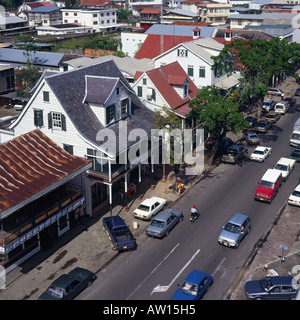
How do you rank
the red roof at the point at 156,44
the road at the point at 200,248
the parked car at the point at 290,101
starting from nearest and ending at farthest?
the road at the point at 200,248, the parked car at the point at 290,101, the red roof at the point at 156,44

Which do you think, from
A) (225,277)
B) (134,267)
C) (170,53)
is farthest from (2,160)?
(170,53)

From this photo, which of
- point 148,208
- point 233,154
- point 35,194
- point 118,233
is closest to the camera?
point 35,194

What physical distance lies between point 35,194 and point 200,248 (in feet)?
51.7

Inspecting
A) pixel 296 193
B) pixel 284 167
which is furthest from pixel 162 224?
pixel 284 167

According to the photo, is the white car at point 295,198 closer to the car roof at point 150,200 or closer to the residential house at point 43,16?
the car roof at point 150,200

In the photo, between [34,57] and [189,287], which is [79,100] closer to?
[189,287]

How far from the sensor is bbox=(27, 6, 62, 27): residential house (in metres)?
175

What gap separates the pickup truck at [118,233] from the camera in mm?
37781

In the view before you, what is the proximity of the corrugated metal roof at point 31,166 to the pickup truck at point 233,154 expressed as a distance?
882 inches

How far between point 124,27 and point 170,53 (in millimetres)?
115387

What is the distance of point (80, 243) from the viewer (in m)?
39.3

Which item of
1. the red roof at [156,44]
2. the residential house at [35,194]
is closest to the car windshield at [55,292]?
the residential house at [35,194]

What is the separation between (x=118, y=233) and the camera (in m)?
38.8

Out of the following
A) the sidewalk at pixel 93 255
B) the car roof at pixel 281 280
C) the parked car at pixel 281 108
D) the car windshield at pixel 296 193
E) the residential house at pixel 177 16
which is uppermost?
the residential house at pixel 177 16
